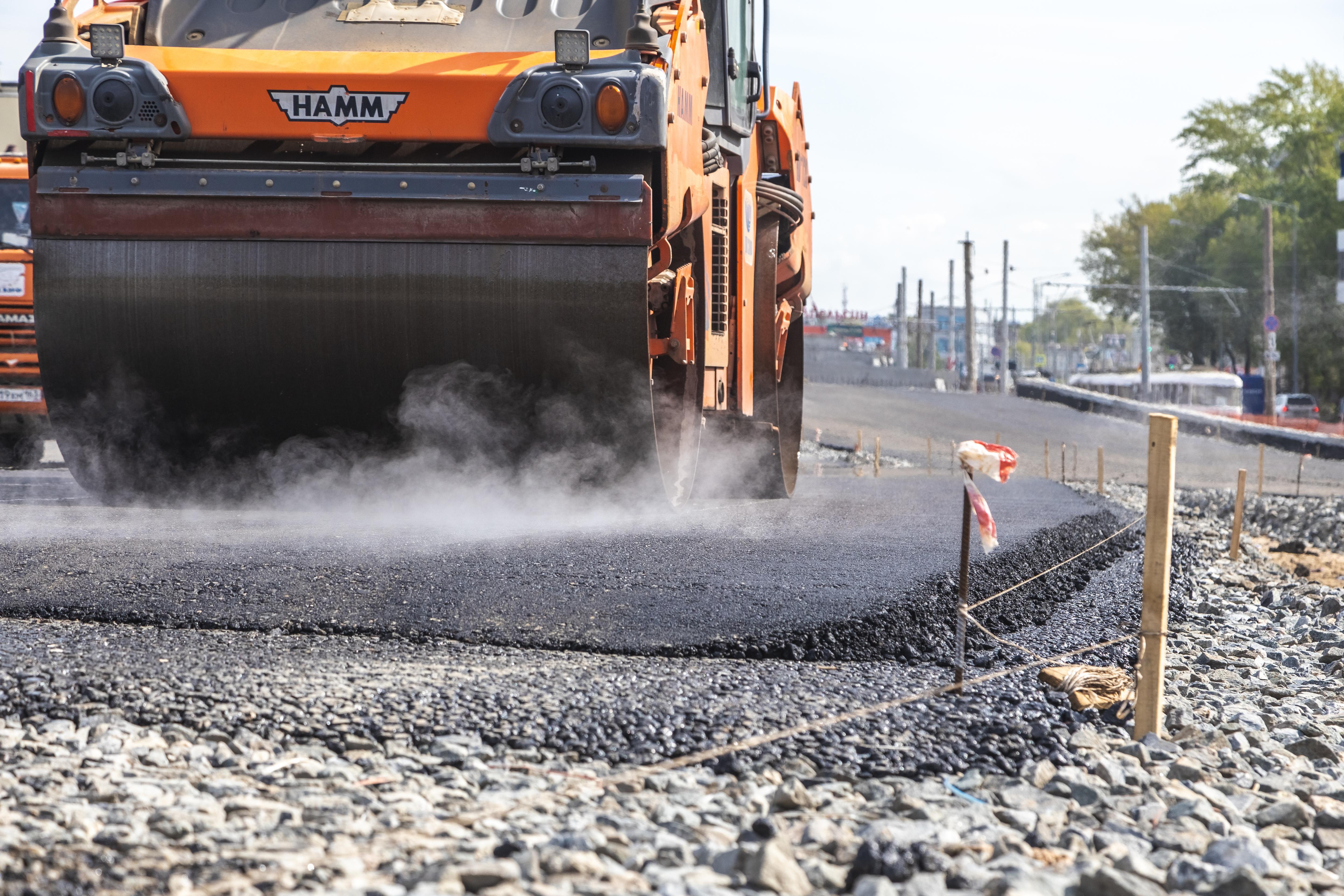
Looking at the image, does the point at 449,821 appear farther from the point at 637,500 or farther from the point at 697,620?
the point at 637,500

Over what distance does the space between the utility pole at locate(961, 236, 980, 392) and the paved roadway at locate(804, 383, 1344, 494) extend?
33.1 feet

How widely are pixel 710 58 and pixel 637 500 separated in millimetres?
2425

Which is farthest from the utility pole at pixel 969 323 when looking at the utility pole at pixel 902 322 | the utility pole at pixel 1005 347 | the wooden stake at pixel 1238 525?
the wooden stake at pixel 1238 525

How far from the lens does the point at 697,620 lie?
5.45 m

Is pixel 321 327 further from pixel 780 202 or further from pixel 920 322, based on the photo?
pixel 920 322

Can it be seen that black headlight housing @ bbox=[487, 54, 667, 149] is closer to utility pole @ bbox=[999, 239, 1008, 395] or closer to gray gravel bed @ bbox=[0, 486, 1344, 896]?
gray gravel bed @ bbox=[0, 486, 1344, 896]

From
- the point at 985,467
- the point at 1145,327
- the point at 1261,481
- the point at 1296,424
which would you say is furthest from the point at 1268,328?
the point at 985,467

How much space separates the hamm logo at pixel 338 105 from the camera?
5.87 metres

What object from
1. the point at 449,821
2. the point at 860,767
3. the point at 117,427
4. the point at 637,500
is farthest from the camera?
the point at 637,500

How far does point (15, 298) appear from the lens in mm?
11258

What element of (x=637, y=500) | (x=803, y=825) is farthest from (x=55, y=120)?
(x=803, y=825)

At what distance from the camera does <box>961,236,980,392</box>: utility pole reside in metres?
→ 54.0

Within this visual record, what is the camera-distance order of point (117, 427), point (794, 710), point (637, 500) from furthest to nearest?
point (637, 500), point (117, 427), point (794, 710)

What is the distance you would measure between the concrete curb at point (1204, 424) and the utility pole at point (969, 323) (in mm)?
9956
